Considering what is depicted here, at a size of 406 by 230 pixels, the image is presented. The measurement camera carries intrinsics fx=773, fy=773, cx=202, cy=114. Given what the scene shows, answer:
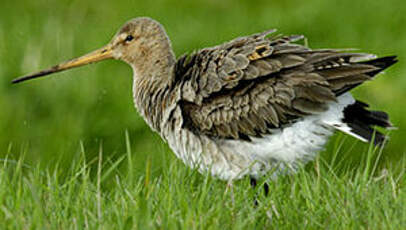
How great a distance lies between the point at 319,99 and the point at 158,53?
1658mm

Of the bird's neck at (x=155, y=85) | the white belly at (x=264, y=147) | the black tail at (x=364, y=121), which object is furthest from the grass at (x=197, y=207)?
the bird's neck at (x=155, y=85)

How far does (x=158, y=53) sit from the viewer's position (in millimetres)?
6207

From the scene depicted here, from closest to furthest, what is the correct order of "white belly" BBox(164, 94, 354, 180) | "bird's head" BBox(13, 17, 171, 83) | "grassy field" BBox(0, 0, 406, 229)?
"grassy field" BBox(0, 0, 406, 229), "white belly" BBox(164, 94, 354, 180), "bird's head" BBox(13, 17, 171, 83)

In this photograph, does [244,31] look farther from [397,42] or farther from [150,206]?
[150,206]

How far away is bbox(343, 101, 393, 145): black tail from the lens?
503 centimetres

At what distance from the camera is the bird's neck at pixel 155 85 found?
5.67 m

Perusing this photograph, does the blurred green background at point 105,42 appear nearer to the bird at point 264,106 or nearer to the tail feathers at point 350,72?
the bird at point 264,106

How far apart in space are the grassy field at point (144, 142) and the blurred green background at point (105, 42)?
14 mm

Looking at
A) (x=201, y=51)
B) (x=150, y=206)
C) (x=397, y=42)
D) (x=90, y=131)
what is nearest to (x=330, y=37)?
(x=397, y=42)

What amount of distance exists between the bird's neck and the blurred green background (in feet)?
1.21

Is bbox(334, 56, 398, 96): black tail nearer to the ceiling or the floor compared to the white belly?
nearer to the ceiling

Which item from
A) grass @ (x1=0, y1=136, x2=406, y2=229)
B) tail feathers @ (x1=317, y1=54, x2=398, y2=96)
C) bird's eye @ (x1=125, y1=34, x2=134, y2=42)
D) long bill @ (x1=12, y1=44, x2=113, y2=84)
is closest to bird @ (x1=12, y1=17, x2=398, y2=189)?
tail feathers @ (x1=317, y1=54, x2=398, y2=96)

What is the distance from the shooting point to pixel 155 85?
232 inches

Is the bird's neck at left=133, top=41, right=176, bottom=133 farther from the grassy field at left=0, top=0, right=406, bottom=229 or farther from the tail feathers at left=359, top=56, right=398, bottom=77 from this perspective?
the tail feathers at left=359, top=56, right=398, bottom=77
